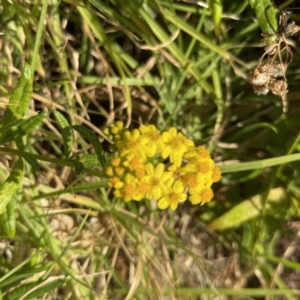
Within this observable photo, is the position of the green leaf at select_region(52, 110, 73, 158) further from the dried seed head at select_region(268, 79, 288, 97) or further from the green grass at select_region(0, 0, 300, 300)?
the dried seed head at select_region(268, 79, 288, 97)

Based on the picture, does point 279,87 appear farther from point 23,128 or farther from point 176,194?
point 23,128

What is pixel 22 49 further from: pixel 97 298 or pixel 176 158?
pixel 97 298

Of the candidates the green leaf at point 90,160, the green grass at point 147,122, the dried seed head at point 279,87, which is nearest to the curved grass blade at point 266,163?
the green grass at point 147,122

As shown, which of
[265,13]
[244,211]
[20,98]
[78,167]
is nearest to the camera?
[78,167]

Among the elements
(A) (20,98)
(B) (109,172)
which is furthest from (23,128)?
(B) (109,172)

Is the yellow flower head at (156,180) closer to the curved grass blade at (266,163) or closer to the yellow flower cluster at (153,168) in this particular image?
the yellow flower cluster at (153,168)
